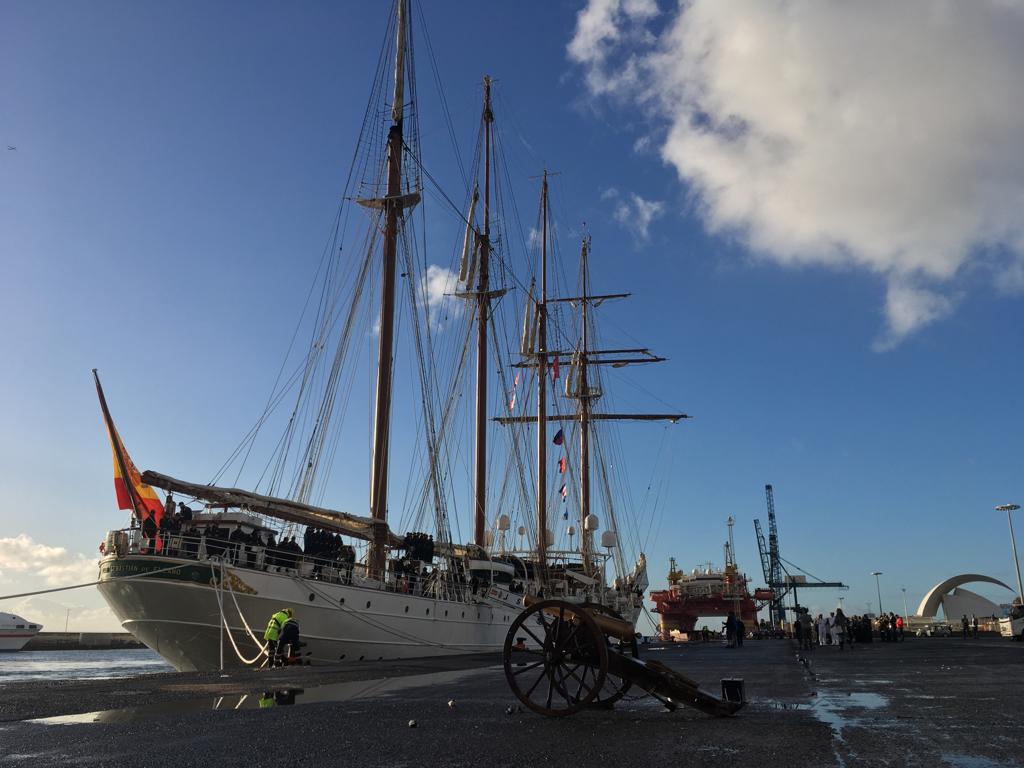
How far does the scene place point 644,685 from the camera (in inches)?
331

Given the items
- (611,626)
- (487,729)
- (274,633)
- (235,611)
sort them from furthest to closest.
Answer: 1. (235,611)
2. (274,633)
3. (611,626)
4. (487,729)

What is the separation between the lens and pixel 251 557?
23594 mm

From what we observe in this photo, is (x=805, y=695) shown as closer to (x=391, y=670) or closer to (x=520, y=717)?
(x=520, y=717)

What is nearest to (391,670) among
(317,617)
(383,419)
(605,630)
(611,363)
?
(317,617)

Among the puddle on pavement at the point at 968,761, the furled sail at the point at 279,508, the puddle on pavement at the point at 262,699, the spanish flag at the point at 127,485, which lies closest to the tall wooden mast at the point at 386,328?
the furled sail at the point at 279,508

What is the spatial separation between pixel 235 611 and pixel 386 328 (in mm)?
13339

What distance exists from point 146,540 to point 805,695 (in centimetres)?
1816

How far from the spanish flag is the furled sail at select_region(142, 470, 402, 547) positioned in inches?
50.2


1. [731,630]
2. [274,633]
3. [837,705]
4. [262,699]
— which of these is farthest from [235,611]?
[731,630]

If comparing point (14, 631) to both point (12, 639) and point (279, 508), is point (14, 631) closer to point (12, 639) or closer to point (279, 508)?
point (12, 639)

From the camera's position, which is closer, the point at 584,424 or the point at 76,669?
the point at 76,669

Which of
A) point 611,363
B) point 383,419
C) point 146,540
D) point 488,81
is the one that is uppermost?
point 488,81

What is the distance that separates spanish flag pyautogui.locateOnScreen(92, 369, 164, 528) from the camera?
83.5 ft

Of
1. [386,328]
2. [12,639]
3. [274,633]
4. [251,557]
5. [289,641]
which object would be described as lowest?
[12,639]
